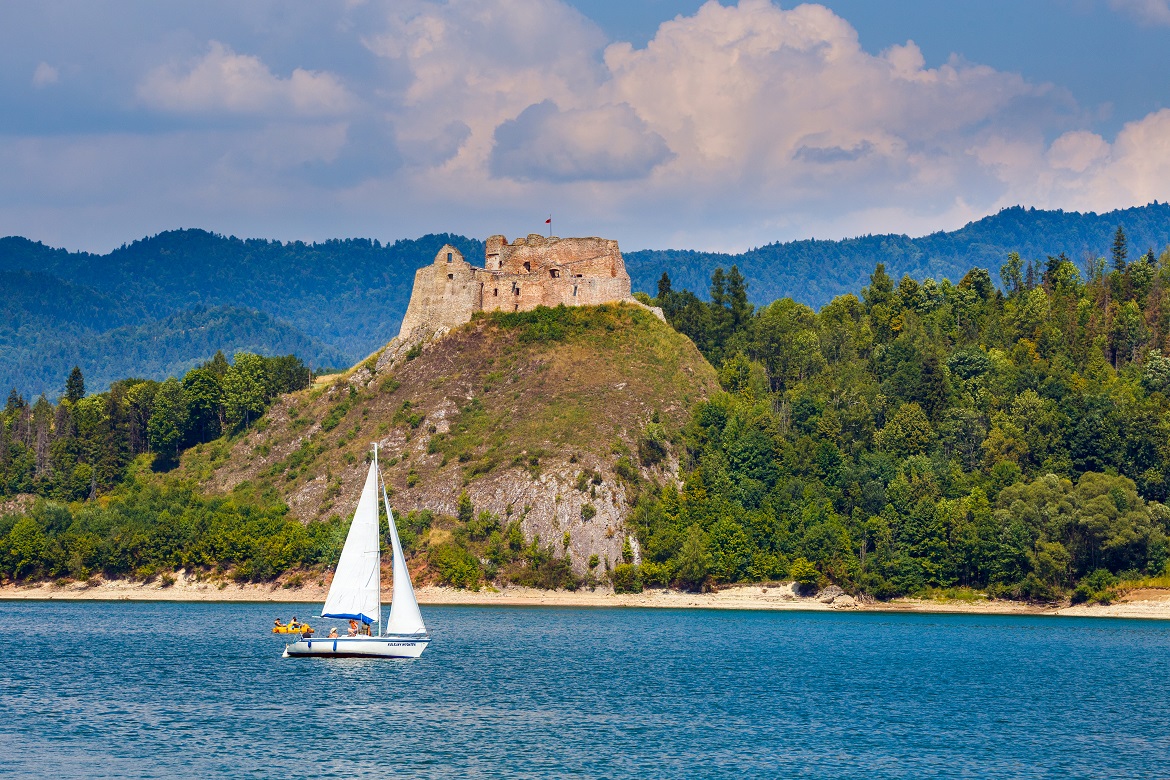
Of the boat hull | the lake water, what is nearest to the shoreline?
the lake water

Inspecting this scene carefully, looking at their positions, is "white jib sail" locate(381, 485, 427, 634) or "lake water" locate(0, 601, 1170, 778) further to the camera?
"white jib sail" locate(381, 485, 427, 634)

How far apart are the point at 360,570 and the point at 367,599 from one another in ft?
6.74

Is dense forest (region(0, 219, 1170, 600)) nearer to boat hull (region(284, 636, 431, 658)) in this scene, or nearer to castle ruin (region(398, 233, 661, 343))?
castle ruin (region(398, 233, 661, 343))

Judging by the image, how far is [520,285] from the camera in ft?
605

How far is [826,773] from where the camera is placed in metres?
57.8

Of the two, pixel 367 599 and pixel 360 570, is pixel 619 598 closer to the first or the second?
pixel 367 599

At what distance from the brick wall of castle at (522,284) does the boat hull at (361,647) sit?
99.0 m

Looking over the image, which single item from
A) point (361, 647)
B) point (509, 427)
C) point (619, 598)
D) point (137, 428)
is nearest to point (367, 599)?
point (361, 647)

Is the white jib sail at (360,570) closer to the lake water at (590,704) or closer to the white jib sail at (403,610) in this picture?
the white jib sail at (403,610)

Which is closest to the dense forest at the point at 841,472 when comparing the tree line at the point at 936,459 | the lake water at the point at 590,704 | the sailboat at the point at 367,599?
the tree line at the point at 936,459

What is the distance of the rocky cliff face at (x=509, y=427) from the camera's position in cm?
15188

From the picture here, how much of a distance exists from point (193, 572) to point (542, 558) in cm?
4072

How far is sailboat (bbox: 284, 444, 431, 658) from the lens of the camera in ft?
272

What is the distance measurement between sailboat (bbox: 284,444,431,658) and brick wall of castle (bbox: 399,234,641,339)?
9946cm
